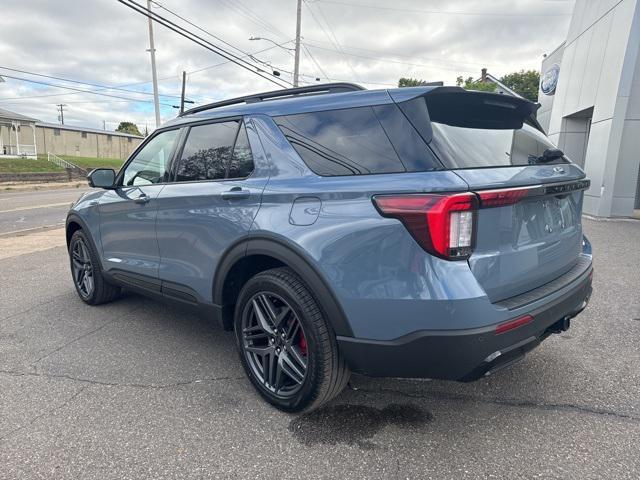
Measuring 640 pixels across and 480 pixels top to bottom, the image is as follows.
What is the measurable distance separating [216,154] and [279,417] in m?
1.78

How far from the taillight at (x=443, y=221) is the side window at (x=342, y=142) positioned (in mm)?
260

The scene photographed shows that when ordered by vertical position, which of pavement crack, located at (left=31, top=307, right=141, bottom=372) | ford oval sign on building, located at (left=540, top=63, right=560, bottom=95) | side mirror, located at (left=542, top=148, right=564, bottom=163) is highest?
ford oval sign on building, located at (left=540, top=63, right=560, bottom=95)

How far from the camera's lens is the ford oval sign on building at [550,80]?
66.7ft

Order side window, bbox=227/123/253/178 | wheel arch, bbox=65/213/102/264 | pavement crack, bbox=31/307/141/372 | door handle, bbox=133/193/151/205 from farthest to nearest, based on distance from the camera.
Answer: wheel arch, bbox=65/213/102/264 → door handle, bbox=133/193/151/205 → pavement crack, bbox=31/307/141/372 → side window, bbox=227/123/253/178

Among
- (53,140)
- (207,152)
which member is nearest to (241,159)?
(207,152)

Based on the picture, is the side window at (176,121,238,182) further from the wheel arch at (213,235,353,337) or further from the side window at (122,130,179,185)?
the wheel arch at (213,235,353,337)

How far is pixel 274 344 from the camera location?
8.93 ft

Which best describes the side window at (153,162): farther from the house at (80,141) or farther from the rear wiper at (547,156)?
the house at (80,141)

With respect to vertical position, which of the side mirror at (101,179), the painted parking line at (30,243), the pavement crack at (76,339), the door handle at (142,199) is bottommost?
the painted parking line at (30,243)

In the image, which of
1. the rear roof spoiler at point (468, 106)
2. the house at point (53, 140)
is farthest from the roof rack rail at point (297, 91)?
the house at point (53, 140)

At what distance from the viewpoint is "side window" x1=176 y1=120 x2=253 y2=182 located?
9.74ft

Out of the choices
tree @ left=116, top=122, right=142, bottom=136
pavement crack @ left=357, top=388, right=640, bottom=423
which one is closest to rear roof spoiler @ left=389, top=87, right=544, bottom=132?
pavement crack @ left=357, top=388, right=640, bottom=423

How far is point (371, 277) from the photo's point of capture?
216 centimetres

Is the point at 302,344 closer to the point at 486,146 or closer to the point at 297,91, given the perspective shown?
the point at 486,146
